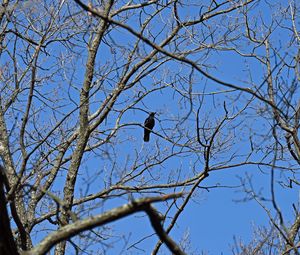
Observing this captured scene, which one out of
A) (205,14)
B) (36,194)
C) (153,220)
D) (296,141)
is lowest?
(153,220)

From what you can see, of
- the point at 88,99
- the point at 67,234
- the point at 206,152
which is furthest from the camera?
the point at 88,99

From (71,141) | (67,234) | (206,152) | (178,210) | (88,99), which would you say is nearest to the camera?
(67,234)

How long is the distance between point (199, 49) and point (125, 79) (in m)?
0.99

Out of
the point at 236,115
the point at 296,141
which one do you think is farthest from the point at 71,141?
the point at 296,141

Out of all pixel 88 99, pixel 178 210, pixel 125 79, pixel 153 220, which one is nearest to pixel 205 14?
pixel 125 79

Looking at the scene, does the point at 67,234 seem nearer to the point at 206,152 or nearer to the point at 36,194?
the point at 206,152

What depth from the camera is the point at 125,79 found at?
795cm

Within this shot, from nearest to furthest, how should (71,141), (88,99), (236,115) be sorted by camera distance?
(236,115)
(88,99)
(71,141)

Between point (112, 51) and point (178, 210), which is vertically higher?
point (112, 51)

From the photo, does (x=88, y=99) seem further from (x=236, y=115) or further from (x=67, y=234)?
(x=67, y=234)

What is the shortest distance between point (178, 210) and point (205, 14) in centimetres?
380

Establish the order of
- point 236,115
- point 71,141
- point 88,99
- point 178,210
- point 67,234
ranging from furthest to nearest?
1. point 71,141
2. point 88,99
3. point 236,115
4. point 178,210
5. point 67,234

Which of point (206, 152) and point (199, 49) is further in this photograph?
point (199, 49)

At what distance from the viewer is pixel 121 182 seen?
354 inches
